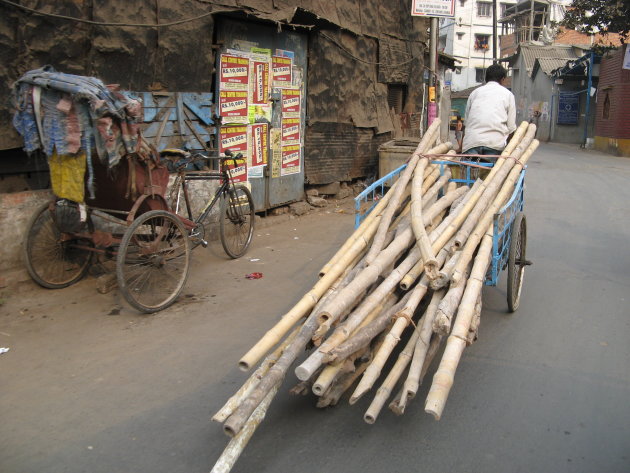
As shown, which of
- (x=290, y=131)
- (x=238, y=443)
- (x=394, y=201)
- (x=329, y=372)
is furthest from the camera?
(x=290, y=131)

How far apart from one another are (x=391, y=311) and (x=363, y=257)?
70 cm

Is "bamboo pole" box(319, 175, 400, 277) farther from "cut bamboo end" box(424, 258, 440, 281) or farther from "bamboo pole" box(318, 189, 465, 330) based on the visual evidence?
"cut bamboo end" box(424, 258, 440, 281)

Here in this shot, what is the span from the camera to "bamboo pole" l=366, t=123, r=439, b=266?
3804 millimetres

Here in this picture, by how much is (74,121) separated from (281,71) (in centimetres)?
478

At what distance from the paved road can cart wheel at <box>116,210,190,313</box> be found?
0.69 feet

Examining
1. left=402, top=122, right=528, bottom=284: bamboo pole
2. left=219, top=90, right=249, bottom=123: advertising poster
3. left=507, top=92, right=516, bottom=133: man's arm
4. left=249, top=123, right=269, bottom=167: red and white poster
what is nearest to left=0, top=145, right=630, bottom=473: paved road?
left=402, top=122, right=528, bottom=284: bamboo pole

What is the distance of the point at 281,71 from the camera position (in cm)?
891

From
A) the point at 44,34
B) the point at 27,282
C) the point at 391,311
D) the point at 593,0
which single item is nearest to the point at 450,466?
the point at 391,311

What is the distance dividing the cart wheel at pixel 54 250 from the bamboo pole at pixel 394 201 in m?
2.76

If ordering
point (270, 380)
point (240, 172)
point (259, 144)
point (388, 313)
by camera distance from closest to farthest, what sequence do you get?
point (270, 380) → point (388, 313) → point (240, 172) → point (259, 144)

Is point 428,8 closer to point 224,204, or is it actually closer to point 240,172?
point 240,172

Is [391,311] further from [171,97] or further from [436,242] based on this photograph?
[171,97]

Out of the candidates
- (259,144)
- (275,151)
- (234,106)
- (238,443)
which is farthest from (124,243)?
(275,151)

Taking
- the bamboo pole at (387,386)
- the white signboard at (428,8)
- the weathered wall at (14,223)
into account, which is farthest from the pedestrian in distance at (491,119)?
the white signboard at (428,8)
